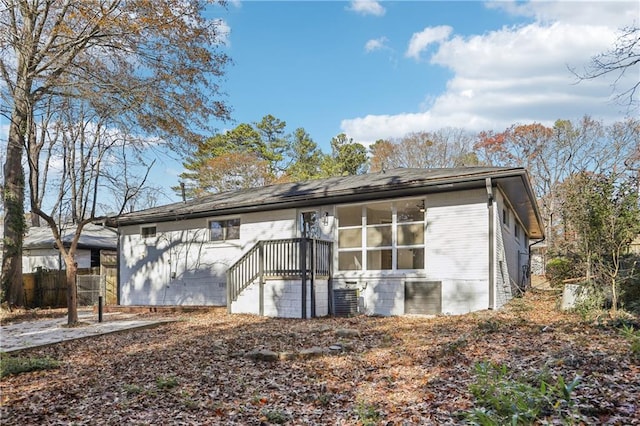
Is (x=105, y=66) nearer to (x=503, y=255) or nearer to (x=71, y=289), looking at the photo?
(x=71, y=289)

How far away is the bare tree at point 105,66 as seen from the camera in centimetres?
1087

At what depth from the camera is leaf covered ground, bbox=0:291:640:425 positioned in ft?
12.4

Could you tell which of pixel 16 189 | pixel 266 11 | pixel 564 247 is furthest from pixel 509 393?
pixel 16 189

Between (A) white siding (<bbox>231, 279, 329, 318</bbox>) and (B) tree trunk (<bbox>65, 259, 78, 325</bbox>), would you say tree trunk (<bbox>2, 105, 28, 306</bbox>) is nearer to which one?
(B) tree trunk (<bbox>65, 259, 78, 325</bbox>)

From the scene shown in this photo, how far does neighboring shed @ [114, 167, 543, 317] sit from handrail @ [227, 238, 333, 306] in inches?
1.0

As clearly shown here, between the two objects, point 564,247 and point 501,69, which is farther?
point 501,69

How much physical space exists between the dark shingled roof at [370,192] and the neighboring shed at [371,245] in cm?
4

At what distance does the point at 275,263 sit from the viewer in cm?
1056

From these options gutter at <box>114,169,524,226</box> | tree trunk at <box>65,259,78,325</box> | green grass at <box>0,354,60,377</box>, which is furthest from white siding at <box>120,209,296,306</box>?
green grass at <box>0,354,60,377</box>

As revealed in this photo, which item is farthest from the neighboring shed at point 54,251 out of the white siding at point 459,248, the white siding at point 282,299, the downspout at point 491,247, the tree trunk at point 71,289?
the downspout at point 491,247

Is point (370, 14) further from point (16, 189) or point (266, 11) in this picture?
point (16, 189)

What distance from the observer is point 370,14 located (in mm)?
11742

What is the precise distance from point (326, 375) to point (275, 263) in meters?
5.73

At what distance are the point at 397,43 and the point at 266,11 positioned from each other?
16.3 ft
